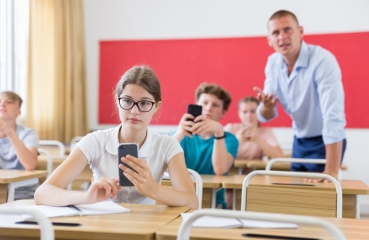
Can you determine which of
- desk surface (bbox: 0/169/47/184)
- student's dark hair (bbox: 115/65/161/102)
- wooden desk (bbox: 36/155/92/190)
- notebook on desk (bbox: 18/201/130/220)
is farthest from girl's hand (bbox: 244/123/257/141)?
notebook on desk (bbox: 18/201/130/220)

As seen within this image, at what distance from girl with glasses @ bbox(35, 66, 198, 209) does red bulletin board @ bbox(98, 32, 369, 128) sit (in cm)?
382

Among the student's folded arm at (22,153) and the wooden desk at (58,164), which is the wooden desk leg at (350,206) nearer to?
the student's folded arm at (22,153)

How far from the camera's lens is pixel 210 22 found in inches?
242

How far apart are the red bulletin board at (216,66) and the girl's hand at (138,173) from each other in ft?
13.8

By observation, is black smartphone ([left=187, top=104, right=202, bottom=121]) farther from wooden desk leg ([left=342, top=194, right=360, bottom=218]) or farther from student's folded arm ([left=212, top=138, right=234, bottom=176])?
wooden desk leg ([left=342, top=194, right=360, bottom=218])

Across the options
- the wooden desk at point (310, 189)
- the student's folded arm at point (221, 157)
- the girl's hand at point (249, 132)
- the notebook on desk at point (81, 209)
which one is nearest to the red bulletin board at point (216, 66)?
the girl's hand at point (249, 132)

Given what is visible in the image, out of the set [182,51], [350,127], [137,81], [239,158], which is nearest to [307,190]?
[137,81]

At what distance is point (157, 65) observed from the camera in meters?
6.27

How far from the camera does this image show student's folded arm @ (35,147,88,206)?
5.69 ft

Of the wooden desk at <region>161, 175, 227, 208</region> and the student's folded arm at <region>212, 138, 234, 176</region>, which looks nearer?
the wooden desk at <region>161, 175, 227, 208</region>

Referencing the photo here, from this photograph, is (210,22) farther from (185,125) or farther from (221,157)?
(185,125)

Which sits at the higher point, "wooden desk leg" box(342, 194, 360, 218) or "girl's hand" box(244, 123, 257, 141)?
"girl's hand" box(244, 123, 257, 141)

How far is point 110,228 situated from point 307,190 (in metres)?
1.16

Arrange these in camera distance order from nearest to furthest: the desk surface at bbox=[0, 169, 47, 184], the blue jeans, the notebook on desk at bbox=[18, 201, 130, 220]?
the notebook on desk at bbox=[18, 201, 130, 220]
the desk surface at bbox=[0, 169, 47, 184]
the blue jeans
